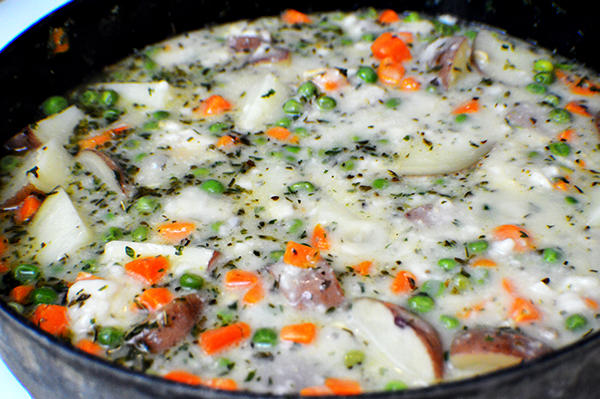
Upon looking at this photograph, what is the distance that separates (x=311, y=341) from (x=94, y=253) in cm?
126

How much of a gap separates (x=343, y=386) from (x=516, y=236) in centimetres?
122

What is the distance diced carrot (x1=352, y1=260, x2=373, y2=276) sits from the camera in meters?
2.82

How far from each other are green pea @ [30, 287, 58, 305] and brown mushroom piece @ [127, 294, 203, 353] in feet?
1.69

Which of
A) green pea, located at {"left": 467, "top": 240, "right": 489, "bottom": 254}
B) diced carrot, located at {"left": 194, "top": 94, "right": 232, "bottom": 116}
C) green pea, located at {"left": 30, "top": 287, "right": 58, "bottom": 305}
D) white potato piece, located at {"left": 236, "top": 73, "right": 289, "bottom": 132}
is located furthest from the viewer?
diced carrot, located at {"left": 194, "top": 94, "right": 232, "bottom": 116}

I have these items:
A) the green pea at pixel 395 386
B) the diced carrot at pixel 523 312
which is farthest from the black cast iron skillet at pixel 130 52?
the green pea at pixel 395 386

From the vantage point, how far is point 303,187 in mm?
3264

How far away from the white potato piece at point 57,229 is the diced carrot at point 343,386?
153 centimetres

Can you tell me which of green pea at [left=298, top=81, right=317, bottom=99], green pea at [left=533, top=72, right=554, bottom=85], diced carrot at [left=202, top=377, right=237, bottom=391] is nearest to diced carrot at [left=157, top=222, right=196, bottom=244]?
diced carrot at [left=202, top=377, right=237, bottom=391]

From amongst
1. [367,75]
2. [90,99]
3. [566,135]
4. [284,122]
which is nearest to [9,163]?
[90,99]

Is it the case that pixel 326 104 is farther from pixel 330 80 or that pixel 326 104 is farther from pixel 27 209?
pixel 27 209

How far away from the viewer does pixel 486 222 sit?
3.04m

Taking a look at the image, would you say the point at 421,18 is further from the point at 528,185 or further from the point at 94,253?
the point at 94,253

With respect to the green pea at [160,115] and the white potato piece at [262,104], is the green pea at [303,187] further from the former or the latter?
the green pea at [160,115]

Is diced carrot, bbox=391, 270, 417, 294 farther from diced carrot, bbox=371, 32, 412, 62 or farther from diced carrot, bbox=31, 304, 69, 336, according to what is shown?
diced carrot, bbox=371, 32, 412, 62
